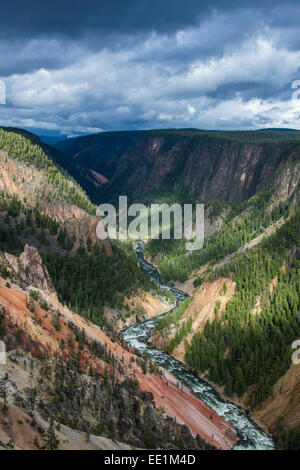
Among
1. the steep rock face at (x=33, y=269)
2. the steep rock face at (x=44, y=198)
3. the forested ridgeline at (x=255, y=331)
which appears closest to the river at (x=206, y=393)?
the forested ridgeline at (x=255, y=331)

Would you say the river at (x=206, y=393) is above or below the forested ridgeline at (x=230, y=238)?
below

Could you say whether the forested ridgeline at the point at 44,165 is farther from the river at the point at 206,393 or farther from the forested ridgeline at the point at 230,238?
the river at the point at 206,393

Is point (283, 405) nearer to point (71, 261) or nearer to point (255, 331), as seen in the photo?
point (255, 331)

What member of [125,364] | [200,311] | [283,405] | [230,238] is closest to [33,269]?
[125,364]

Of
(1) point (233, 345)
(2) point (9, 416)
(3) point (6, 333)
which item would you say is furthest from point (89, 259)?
(2) point (9, 416)

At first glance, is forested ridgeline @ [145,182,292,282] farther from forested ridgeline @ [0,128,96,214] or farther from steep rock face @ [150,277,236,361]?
steep rock face @ [150,277,236,361]
